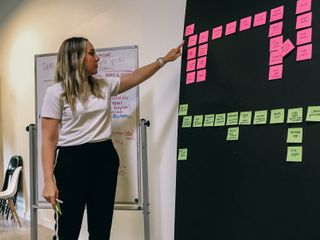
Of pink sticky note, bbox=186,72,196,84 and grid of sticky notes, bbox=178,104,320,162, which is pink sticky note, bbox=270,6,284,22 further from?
pink sticky note, bbox=186,72,196,84

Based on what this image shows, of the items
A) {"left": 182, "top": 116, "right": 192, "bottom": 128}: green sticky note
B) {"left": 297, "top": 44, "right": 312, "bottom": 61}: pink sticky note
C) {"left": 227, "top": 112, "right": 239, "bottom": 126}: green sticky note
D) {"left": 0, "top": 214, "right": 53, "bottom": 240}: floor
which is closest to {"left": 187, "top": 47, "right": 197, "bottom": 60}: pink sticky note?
{"left": 182, "top": 116, "right": 192, "bottom": 128}: green sticky note

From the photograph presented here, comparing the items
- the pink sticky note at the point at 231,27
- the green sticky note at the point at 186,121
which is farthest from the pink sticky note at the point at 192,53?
the green sticky note at the point at 186,121

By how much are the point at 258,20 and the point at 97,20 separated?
5.64 ft

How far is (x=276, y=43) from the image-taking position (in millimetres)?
1876

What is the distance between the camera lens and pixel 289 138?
5.82ft

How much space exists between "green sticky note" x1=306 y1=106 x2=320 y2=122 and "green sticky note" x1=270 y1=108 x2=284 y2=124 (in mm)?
130

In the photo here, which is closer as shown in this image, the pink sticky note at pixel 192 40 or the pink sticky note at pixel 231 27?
the pink sticky note at pixel 231 27

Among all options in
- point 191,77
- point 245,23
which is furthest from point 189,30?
point 245,23

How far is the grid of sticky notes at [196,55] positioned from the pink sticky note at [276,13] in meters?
0.42

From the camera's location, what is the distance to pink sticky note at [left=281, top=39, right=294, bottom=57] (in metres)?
1.80

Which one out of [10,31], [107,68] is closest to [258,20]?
[107,68]

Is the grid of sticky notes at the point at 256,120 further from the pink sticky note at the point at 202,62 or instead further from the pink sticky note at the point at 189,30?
the pink sticky note at the point at 189,30

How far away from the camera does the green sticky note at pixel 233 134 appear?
2.02 metres

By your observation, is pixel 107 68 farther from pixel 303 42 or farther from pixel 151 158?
pixel 303 42
